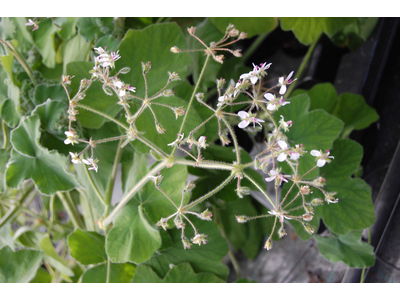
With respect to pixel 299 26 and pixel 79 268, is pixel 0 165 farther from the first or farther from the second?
pixel 299 26

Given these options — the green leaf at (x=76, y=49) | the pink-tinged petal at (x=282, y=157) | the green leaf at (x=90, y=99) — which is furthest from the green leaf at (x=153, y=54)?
the pink-tinged petal at (x=282, y=157)

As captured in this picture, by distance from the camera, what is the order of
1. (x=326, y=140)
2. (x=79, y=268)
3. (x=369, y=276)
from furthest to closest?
(x=79, y=268)
(x=369, y=276)
(x=326, y=140)

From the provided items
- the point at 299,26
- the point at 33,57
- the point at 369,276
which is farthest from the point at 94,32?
the point at 369,276

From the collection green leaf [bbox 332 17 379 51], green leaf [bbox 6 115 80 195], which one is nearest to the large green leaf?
green leaf [bbox 6 115 80 195]

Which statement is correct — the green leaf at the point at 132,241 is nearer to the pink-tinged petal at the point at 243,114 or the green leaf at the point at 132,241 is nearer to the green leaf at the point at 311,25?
the pink-tinged petal at the point at 243,114

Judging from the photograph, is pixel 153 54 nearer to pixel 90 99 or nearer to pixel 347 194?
pixel 90 99

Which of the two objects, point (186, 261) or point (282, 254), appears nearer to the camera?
point (186, 261)
